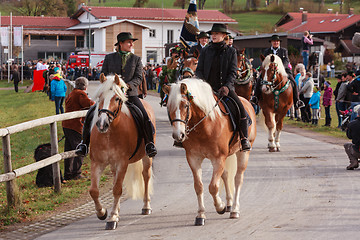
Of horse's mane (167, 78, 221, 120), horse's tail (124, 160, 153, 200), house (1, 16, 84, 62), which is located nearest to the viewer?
horse's mane (167, 78, 221, 120)

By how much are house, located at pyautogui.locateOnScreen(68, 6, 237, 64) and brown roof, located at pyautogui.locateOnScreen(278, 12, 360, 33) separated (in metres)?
10.4

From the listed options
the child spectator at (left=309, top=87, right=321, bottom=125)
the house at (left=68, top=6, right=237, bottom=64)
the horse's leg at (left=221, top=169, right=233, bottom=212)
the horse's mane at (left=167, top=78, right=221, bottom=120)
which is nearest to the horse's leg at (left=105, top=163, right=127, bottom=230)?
the horse's mane at (left=167, top=78, right=221, bottom=120)

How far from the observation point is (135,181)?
8898 millimetres

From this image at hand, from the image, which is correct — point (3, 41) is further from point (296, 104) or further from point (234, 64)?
point (234, 64)

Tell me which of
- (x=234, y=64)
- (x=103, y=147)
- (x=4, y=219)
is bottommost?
(x=4, y=219)

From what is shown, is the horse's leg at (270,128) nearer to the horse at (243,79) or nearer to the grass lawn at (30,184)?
the horse at (243,79)

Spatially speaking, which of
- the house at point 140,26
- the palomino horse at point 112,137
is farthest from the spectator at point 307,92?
the house at point 140,26

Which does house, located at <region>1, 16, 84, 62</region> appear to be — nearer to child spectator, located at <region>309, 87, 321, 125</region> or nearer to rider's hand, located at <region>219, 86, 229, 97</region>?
child spectator, located at <region>309, 87, 321, 125</region>

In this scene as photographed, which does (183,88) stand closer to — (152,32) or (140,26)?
(140,26)

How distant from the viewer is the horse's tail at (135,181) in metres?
8.84

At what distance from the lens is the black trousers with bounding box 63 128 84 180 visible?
11500 mm

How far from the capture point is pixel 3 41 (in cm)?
4806

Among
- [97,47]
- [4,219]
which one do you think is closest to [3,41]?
[97,47]

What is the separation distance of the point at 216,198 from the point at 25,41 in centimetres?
8574
